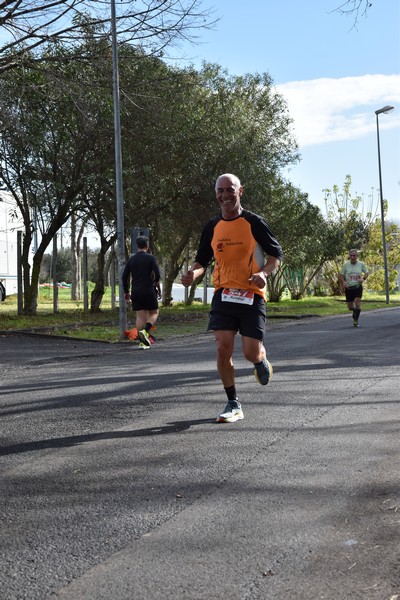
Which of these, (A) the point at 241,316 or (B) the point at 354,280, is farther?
(B) the point at 354,280

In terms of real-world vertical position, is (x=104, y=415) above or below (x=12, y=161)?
below

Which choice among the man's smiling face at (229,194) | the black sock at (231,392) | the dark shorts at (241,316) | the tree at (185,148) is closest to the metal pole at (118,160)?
the tree at (185,148)

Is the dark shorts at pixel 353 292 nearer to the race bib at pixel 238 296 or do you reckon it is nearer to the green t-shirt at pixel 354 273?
the green t-shirt at pixel 354 273

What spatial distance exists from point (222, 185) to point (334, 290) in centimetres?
4765

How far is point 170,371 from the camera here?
33.6 feet

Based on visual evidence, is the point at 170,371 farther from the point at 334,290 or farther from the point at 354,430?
the point at 334,290

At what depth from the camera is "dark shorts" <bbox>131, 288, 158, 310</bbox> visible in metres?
13.7

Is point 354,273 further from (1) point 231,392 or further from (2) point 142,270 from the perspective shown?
(1) point 231,392

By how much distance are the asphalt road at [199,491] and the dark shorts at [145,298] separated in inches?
180

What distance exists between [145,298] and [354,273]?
760 centimetres

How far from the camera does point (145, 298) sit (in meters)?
13.8

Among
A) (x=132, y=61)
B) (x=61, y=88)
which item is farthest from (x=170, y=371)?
(x=132, y=61)

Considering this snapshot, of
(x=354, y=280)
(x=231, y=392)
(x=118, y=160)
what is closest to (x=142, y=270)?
(x=118, y=160)

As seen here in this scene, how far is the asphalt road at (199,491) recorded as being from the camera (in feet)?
10.5
